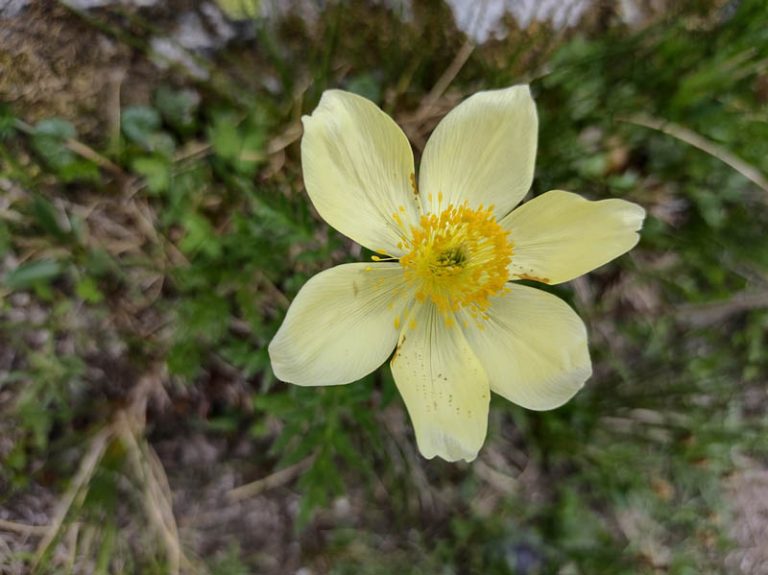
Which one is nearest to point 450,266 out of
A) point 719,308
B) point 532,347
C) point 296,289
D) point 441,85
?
point 532,347

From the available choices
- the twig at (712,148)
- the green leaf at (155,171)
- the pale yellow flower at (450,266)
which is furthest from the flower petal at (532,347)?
the green leaf at (155,171)

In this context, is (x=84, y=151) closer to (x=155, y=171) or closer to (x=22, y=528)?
(x=155, y=171)

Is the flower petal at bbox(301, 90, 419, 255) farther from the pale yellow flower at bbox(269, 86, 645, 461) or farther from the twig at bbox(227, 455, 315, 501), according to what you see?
the twig at bbox(227, 455, 315, 501)

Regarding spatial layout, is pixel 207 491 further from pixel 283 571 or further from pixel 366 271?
pixel 366 271

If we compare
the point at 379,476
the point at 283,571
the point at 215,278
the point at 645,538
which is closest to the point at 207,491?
the point at 283,571

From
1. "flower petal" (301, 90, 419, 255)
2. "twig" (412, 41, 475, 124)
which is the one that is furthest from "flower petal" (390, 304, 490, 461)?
"twig" (412, 41, 475, 124)

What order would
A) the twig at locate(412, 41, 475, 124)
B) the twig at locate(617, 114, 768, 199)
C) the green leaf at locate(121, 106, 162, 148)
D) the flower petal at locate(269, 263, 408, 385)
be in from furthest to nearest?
the twig at locate(412, 41, 475, 124)
the green leaf at locate(121, 106, 162, 148)
the twig at locate(617, 114, 768, 199)
the flower petal at locate(269, 263, 408, 385)
